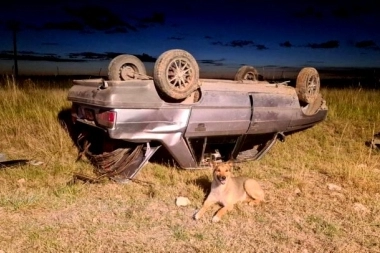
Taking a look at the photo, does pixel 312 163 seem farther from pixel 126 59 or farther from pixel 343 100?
pixel 343 100

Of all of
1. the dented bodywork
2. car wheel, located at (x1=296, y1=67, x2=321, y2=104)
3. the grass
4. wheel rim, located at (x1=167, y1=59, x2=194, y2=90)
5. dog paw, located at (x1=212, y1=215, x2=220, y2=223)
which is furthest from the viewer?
car wheel, located at (x1=296, y1=67, x2=321, y2=104)

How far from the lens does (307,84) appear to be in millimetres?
6238

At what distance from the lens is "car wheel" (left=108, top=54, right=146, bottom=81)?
5668 millimetres

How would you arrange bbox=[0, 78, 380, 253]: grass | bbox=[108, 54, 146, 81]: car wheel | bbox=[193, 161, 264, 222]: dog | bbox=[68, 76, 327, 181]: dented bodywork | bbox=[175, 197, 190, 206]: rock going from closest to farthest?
bbox=[0, 78, 380, 253]: grass
bbox=[193, 161, 264, 222]: dog
bbox=[175, 197, 190, 206]: rock
bbox=[68, 76, 327, 181]: dented bodywork
bbox=[108, 54, 146, 81]: car wheel

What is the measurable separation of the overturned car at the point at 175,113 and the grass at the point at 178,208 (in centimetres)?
36

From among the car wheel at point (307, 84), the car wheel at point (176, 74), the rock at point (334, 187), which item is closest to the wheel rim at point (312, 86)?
the car wheel at point (307, 84)

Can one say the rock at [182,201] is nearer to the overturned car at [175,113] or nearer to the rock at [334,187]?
the overturned car at [175,113]

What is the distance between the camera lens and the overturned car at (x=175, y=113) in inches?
183

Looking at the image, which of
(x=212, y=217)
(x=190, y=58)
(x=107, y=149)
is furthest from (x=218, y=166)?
(x=107, y=149)

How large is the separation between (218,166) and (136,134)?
1.06 m

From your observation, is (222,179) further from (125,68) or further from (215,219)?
(125,68)

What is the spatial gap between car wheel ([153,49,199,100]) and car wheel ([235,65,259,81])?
2083 millimetres

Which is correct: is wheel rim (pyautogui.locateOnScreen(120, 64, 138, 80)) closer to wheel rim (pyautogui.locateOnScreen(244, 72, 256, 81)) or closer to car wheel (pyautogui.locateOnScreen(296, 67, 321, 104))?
wheel rim (pyautogui.locateOnScreen(244, 72, 256, 81))

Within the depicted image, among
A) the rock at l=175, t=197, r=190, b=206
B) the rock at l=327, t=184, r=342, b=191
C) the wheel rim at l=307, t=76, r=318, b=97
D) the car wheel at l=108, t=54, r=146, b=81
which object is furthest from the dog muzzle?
the wheel rim at l=307, t=76, r=318, b=97
